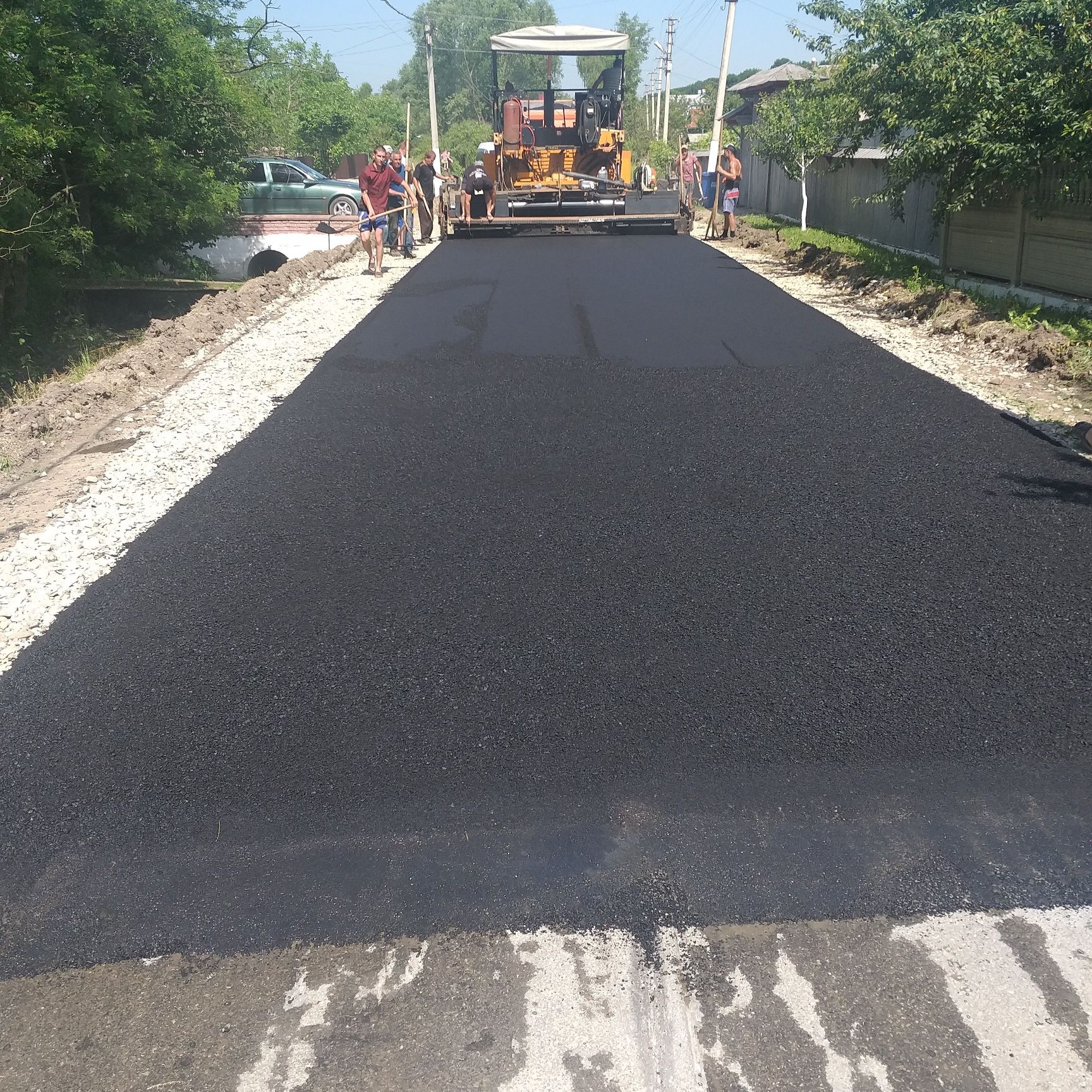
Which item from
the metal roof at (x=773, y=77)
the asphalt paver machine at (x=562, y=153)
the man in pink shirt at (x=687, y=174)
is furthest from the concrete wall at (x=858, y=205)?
the metal roof at (x=773, y=77)

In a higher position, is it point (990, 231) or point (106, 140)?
point (106, 140)

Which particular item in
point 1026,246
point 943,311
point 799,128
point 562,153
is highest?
point 799,128

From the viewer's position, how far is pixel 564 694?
13.2 ft

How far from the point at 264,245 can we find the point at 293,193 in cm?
195

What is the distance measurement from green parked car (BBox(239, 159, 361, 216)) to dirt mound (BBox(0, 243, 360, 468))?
6634mm

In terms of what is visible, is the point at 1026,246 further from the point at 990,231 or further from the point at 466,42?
the point at 466,42

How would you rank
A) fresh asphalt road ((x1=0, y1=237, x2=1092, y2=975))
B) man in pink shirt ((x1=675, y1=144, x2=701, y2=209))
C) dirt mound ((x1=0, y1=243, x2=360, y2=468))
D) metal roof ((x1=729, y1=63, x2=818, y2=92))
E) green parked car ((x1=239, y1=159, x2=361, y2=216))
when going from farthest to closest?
metal roof ((x1=729, y1=63, x2=818, y2=92)), man in pink shirt ((x1=675, y1=144, x2=701, y2=209)), green parked car ((x1=239, y1=159, x2=361, y2=216)), dirt mound ((x1=0, y1=243, x2=360, y2=468)), fresh asphalt road ((x1=0, y1=237, x2=1092, y2=975))

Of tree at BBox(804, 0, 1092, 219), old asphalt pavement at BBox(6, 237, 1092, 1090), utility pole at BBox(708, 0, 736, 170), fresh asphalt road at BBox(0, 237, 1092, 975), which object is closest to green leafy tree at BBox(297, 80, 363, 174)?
utility pole at BBox(708, 0, 736, 170)

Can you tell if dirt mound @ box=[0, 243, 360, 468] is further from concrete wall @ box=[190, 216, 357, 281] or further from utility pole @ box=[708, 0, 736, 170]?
utility pole @ box=[708, 0, 736, 170]

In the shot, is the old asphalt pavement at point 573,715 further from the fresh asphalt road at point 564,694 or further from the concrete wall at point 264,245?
the concrete wall at point 264,245

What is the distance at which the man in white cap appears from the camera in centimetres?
2173

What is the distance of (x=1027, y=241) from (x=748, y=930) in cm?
1164

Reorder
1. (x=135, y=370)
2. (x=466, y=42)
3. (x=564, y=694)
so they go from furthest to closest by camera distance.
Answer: (x=466, y=42), (x=135, y=370), (x=564, y=694)

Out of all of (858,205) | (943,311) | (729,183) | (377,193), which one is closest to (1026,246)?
(943,311)
